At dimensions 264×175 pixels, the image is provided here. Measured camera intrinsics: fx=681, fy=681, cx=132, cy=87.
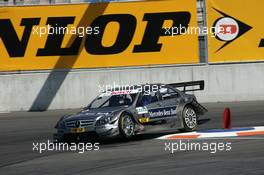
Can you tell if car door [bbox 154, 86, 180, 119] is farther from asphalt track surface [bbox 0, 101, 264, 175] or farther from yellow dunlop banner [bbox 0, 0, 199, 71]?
yellow dunlop banner [bbox 0, 0, 199, 71]

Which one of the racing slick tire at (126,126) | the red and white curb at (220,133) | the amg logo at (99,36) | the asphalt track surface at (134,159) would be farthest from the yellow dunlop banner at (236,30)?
the racing slick tire at (126,126)

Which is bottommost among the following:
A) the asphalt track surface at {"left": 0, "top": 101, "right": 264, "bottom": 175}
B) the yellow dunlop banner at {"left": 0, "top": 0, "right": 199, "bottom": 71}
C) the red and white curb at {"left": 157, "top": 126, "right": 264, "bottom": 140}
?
the asphalt track surface at {"left": 0, "top": 101, "right": 264, "bottom": 175}

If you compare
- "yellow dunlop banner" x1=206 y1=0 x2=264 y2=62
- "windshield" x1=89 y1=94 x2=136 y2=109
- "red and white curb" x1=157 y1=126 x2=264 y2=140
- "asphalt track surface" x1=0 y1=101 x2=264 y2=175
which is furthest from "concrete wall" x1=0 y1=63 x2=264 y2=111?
"red and white curb" x1=157 y1=126 x2=264 y2=140

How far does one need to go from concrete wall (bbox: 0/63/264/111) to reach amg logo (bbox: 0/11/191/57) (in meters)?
0.95

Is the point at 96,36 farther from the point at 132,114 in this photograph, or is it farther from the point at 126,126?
the point at 126,126

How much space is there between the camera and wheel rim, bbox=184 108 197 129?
55.7 ft

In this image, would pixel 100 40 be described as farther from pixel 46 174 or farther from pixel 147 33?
pixel 46 174

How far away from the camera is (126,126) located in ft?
51.3

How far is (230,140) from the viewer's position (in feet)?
48.3

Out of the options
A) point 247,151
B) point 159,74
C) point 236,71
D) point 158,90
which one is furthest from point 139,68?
point 247,151

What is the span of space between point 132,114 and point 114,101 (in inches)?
33.1

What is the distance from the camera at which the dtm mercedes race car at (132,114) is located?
15.5 m

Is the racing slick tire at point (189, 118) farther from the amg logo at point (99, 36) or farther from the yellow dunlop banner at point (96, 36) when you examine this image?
the amg logo at point (99, 36)

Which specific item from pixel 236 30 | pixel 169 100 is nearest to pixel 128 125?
pixel 169 100
